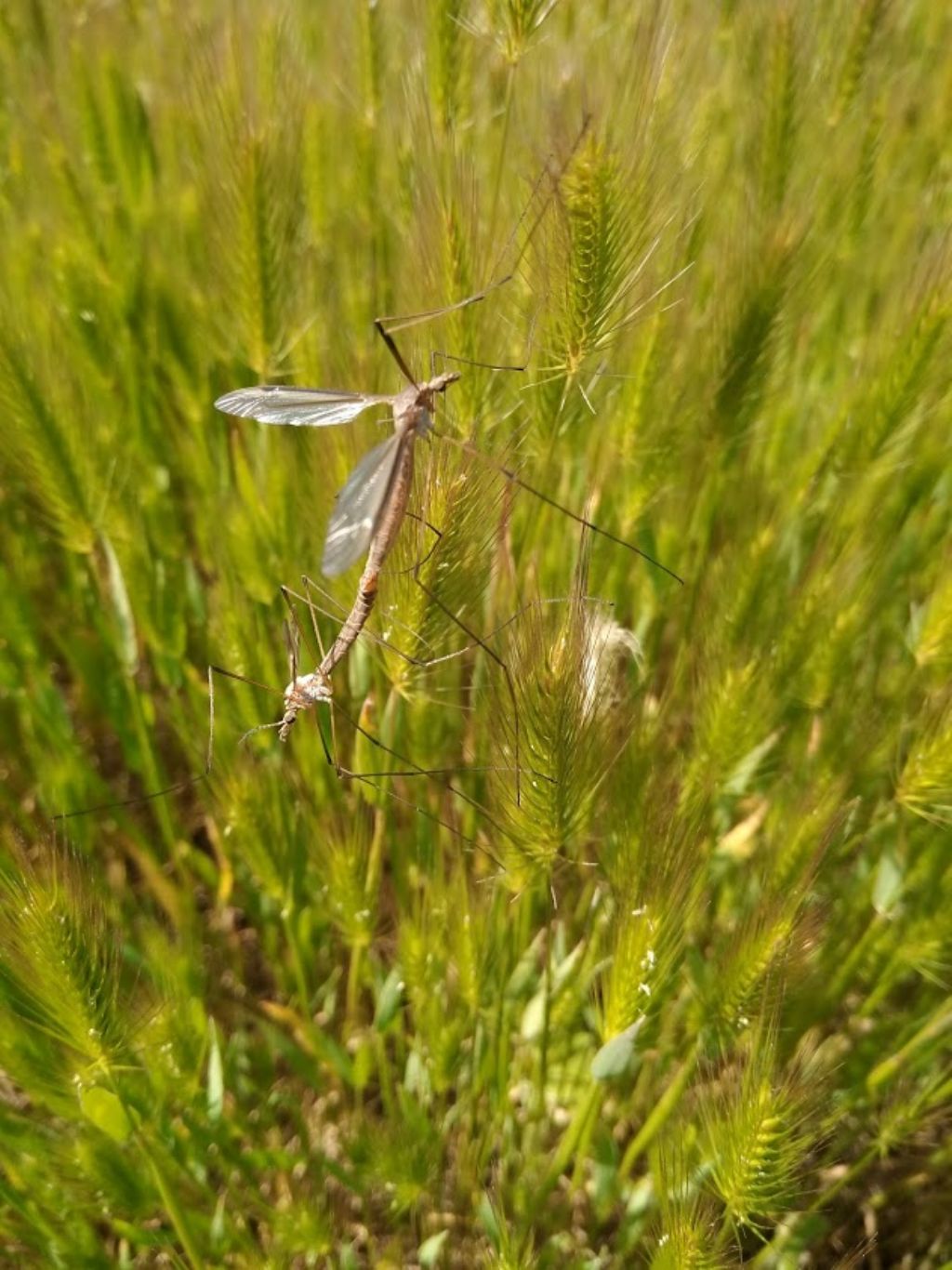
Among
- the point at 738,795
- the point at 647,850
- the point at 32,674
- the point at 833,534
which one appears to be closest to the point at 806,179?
the point at 833,534

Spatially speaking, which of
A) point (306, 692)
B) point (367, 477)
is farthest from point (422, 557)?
point (306, 692)

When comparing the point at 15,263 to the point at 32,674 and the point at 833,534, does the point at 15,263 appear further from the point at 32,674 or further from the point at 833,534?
the point at 833,534

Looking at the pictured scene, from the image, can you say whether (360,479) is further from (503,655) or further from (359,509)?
(503,655)

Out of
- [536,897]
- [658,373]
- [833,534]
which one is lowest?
[536,897]

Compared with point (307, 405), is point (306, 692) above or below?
below

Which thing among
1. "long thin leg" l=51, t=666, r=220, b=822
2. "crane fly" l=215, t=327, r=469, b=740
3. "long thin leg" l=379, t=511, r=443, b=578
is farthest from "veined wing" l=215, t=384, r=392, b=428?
"long thin leg" l=51, t=666, r=220, b=822

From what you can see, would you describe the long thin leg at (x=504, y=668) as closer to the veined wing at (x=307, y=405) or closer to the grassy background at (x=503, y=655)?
the grassy background at (x=503, y=655)
